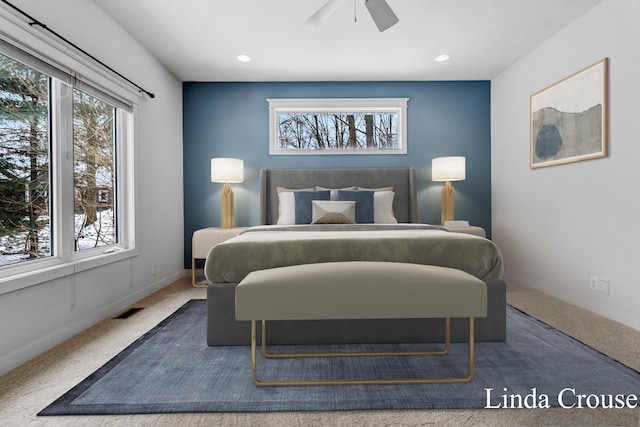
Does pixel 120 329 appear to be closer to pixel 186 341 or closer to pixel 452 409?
pixel 186 341

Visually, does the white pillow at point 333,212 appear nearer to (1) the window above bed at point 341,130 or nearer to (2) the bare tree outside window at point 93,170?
(1) the window above bed at point 341,130

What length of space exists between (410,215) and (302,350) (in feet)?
8.44

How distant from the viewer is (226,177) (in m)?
3.94

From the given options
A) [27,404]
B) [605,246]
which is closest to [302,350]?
[27,404]

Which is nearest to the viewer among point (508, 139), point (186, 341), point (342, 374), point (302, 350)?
Result: point (342, 374)

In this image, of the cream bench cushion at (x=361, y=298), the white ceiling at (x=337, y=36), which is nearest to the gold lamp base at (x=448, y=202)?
the white ceiling at (x=337, y=36)

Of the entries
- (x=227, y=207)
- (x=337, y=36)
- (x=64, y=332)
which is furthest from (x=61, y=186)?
(x=337, y=36)

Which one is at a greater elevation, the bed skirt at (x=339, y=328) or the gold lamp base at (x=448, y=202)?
the gold lamp base at (x=448, y=202)

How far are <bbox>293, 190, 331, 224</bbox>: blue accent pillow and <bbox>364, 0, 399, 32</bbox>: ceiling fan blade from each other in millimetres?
1806

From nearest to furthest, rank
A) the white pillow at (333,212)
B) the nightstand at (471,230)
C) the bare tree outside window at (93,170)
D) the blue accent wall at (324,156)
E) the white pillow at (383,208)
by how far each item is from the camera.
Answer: the bare tree outside window at (93,170)
the white pillow at (333,212)
the nightstand at (471,230)
the white pillow at (383,208)
the blue accent wall at (324,156)

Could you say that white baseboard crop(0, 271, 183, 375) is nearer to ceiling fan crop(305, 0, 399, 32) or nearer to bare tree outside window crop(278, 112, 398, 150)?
bare tree outside window crop(278, 112, 398, 150)

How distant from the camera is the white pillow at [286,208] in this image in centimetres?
376

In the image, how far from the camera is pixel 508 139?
3.98 metres

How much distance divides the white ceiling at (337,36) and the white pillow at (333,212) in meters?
1.57
